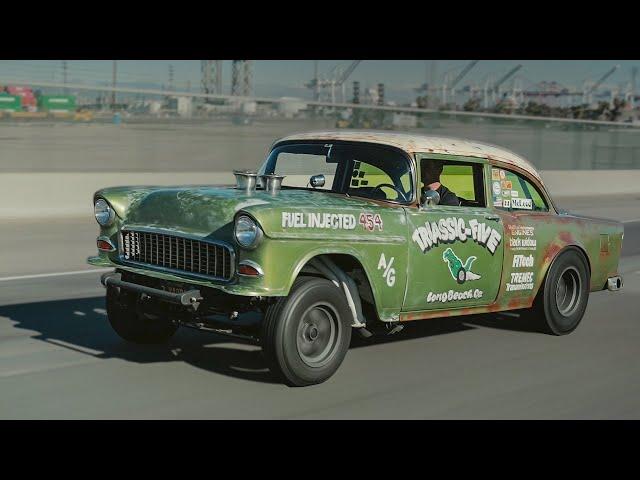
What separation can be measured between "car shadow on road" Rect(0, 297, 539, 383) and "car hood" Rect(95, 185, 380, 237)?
3.34 feet

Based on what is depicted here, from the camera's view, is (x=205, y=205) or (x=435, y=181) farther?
(x=435, y=181)

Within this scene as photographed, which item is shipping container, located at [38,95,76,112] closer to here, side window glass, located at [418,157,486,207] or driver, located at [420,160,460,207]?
side window glass, located at [418,157,486,207]

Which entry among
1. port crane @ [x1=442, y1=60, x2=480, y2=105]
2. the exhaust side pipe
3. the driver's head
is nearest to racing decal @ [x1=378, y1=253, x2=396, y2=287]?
the driver's head

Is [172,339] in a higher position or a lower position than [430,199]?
lower

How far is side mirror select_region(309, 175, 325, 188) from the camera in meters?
7.84

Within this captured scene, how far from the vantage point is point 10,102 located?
57.5ft

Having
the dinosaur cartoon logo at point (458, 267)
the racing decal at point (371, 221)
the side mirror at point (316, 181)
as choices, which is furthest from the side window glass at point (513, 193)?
the racing decal at point (371, 221)

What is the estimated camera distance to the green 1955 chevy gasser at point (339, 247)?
6.44m

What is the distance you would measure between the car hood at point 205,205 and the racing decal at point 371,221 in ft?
0.32

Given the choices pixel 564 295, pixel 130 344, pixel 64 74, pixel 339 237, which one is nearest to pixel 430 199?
pixel 339 237

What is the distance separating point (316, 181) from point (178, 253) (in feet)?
5.03

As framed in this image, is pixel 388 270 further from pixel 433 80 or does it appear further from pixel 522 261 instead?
pixel 433 80

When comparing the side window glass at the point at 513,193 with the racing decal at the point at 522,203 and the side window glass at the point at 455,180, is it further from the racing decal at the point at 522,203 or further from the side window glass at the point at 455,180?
the side window glass at the point at 455,180
